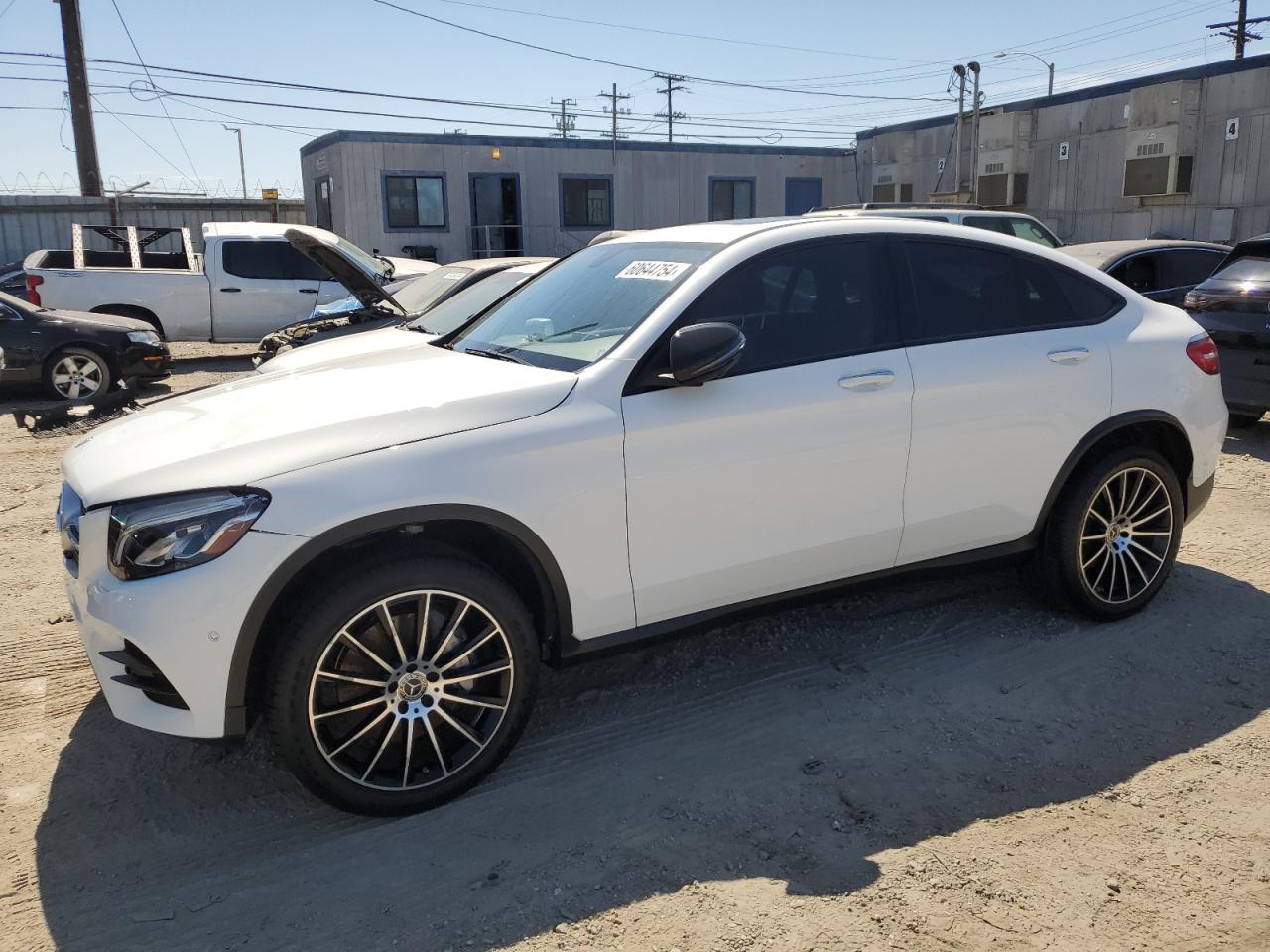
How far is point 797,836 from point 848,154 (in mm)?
29650

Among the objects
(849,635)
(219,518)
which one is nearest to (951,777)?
(849,635)

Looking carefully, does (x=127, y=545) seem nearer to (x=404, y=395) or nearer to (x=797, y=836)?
(x=404, y=395)

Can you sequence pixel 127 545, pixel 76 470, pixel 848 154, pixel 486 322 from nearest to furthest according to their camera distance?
pixel 127 545, pixel 76 470, pixel 486 322, pixel 848 154

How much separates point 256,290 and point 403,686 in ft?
39.1

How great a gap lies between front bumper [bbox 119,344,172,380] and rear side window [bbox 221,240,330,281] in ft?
8.56

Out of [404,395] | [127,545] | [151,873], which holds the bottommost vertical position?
[151,873]

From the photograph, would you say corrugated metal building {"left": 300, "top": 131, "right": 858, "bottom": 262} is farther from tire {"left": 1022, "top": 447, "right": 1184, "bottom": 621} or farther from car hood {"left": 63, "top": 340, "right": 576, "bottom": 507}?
tire {"left": 1022, "top": 447, "right": 1184, "bottom": 621}

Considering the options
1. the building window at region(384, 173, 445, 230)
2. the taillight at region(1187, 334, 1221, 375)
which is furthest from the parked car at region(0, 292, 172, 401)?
the building window at region(384, 173, 445, 230)

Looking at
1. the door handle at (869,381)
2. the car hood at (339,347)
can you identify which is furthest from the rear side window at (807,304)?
the car hood at (339,347)

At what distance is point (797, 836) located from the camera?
3027mm

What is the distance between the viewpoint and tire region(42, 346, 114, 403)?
10.9 meters

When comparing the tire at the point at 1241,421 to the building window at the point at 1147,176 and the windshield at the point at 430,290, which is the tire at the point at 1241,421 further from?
the building window at the point at 1147,176

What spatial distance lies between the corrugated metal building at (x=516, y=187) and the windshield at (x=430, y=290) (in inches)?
610

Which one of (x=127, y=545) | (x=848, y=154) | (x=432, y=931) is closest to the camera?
(x=432, y=931)
